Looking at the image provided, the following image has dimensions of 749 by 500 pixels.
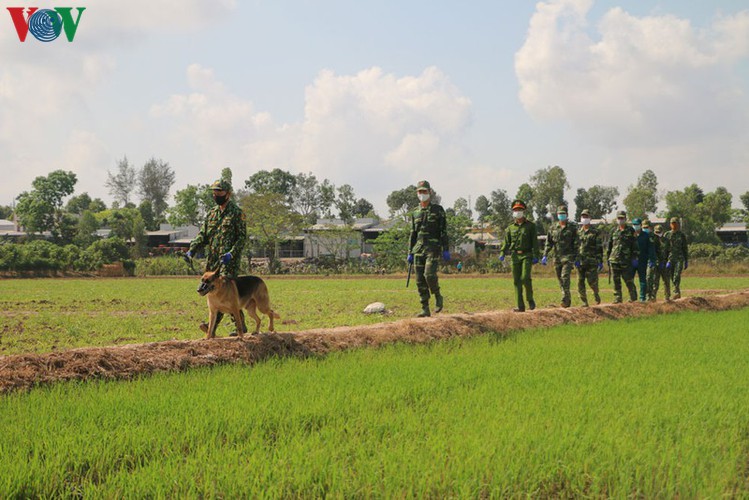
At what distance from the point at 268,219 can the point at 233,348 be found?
38.5 metres

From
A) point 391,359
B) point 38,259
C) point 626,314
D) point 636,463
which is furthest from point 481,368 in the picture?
point 38,259

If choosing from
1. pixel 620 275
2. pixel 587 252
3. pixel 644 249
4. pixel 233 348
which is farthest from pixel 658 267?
pixel 233 348

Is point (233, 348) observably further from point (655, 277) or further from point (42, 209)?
point (42, 209)

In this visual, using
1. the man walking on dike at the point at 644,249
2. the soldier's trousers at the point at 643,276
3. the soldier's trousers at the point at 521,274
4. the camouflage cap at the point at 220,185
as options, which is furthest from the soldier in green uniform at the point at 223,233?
the soldier's trousers at the point at 643,276

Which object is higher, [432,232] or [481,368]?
[432,232]

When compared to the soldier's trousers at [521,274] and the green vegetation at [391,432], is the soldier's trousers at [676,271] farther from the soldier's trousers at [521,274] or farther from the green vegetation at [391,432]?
the green vegetation at [391,432]

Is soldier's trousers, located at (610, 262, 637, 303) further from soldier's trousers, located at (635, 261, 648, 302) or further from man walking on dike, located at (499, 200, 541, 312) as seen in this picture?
man walking on dike, located at (499, 200, 541, 312)

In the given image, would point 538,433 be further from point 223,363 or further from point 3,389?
point 3,389

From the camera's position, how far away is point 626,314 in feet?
42.3

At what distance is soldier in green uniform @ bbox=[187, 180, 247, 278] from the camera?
302 inches

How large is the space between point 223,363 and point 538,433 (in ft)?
13.0

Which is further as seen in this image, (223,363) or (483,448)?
(223,363)

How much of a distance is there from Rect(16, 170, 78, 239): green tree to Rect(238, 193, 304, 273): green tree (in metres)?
20.6

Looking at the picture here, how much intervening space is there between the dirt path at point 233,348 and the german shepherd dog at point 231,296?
314 millimetres
